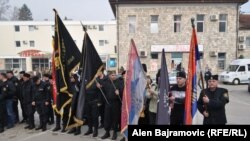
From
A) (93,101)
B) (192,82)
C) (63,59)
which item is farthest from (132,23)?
(192,82)

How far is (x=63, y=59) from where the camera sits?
815cm

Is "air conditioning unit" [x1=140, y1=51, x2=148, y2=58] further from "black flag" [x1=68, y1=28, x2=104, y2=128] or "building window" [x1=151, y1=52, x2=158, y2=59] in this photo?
"black flag" [x1=68, y1=28, x2=104, y2=128]

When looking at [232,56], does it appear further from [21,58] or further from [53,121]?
[21,58]

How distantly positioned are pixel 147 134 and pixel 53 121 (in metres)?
6.50

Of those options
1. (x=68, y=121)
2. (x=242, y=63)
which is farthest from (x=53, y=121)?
(x=242, y=63)

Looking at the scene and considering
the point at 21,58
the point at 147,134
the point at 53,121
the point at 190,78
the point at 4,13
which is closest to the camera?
the point at 147,134

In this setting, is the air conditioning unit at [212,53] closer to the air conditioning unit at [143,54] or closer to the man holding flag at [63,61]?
the air conditioning unit at [143,54]

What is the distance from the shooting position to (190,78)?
17.9 feet

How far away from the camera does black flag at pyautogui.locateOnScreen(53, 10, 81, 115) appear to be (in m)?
8.10

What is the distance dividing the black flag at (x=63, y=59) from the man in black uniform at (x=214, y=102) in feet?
12.9

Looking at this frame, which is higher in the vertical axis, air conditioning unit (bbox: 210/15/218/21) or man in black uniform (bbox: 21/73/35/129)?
air conditioning unit (bbox: 210/15/218/21)

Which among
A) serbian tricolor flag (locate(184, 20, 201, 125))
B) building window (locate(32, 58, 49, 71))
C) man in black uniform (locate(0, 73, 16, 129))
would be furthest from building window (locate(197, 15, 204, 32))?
serbian tricolor flag (locate(184, 20, 201, 125))

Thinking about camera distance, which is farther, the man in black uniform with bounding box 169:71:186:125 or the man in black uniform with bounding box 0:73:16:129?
the man in black uniform with bounding box 0:73:16:129

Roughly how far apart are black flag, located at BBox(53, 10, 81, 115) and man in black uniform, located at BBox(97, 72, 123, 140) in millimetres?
1051
